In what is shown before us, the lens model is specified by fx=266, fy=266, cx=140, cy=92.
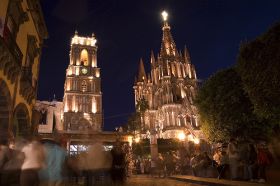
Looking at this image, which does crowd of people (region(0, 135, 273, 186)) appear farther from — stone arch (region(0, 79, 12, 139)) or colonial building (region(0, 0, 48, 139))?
colonial building (region(0, 0, 48, 139))

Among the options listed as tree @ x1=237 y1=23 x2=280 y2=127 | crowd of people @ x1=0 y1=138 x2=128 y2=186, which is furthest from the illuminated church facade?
crowd of people @ x1=0 y1=138 x2=128 y2=186

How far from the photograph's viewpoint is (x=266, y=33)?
14.3 meters

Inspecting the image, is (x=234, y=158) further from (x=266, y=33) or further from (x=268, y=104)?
(x=266, y=33)

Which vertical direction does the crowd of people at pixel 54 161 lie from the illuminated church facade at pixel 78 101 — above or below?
below

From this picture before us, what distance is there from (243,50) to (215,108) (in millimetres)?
6230

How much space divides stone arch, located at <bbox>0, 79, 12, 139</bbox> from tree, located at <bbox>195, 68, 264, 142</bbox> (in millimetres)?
14175

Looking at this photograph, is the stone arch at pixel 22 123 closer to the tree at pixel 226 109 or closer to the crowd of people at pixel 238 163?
the crowd of people at pixel 238 163

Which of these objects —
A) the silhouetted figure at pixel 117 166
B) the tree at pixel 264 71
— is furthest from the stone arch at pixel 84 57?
the silhouetted figure at pixel 117 166

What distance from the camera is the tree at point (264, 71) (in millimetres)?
13453

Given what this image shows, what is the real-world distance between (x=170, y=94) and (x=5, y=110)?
52.3 m

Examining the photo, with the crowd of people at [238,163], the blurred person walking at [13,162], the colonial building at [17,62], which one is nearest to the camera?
the blurred person walking at [13,162]

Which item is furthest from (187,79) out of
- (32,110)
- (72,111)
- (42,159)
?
(42,159)

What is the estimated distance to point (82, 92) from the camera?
60219 millimetres

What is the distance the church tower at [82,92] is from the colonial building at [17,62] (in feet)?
121
